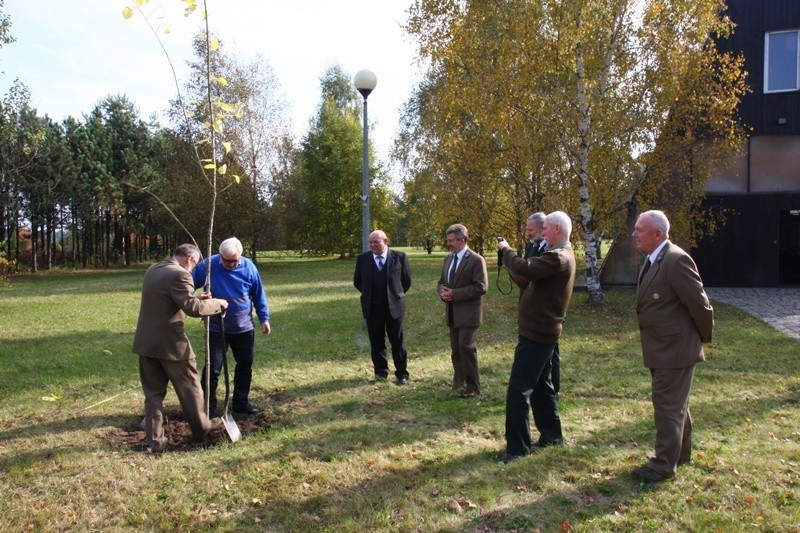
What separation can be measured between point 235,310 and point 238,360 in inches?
23.6

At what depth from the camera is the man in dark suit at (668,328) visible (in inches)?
186

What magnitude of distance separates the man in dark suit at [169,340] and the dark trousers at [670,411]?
3965mm

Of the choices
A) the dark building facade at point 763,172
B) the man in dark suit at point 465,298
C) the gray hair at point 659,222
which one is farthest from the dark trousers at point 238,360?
the dark building facade at point 763,172

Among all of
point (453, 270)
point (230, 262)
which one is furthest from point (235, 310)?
point (453, 270)

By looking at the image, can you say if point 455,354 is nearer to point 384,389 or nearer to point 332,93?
point 384,389

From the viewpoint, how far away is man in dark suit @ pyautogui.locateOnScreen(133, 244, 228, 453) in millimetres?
5684

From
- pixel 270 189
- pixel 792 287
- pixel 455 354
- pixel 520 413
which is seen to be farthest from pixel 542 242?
pixel 270 189

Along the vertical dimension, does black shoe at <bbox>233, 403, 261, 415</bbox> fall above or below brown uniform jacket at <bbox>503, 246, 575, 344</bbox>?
below

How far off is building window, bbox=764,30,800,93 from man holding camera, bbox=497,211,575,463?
18167mm

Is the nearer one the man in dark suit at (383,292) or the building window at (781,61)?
the man in dark suit at (383,292)

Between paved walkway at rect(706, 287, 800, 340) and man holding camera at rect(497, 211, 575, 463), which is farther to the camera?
paved walkway at rect(706, 287, 800, 340)

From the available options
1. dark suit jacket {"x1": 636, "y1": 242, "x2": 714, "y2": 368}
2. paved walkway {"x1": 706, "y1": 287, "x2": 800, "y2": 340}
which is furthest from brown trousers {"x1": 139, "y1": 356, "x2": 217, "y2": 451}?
paved walkway {"x1": 706, "y1": 287, "x2": 800, "y2": 340}

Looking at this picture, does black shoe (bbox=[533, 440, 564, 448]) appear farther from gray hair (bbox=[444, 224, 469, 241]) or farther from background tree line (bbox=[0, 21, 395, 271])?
background tree line (bbox=[0, 21, 395, 271])

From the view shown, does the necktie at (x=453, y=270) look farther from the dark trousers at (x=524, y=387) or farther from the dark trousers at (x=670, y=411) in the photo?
the dark trousers at (x=670, y=411)
